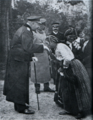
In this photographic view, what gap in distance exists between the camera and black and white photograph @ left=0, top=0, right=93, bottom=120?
10.5 feet

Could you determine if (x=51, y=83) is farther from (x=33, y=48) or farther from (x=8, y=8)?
(x=8, y=8)

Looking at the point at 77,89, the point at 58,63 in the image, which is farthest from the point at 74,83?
the point at 58,63

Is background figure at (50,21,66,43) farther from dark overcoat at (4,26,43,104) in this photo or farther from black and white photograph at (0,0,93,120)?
dark overcoat at (4,26,43,104)

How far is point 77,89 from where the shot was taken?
319 cm

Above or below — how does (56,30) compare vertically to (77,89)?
above

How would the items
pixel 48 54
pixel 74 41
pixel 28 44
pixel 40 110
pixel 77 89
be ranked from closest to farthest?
1. pixel 77 89
2. pixel 28 44
3. pixel 40 110
4. pixel 74 41
5. pixel 48 54

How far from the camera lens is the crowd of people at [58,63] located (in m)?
3.19

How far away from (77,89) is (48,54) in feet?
3.14

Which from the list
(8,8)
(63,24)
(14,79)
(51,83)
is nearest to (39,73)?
(51,83)

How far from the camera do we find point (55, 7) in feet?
11.8

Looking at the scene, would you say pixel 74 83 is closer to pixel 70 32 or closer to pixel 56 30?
pixel 70 32

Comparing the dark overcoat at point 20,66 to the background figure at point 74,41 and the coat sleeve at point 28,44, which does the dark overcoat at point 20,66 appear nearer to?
the coat sleeve at point 28,44

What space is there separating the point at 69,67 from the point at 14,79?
0.94 m

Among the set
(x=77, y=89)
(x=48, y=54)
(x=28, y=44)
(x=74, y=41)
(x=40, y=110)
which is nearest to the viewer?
(x=77, y=89)
